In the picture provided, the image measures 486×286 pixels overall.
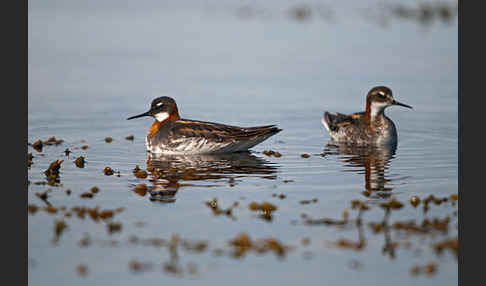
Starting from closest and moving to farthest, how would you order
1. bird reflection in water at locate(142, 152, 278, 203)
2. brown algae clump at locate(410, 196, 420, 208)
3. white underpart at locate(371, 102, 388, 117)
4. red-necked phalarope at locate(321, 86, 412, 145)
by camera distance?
brown algae clump at locate(410, 196, 420, 208), bird reflection in water at locate(142, 152, 278, 203), red-necked phalarope at locate(321, 86, 412, 145), white underpart at locate(371, 102, 388, 117)

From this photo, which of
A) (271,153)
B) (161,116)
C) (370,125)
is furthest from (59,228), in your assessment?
(370,125)

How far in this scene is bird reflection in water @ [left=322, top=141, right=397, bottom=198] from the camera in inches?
504

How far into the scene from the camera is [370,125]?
1808cm

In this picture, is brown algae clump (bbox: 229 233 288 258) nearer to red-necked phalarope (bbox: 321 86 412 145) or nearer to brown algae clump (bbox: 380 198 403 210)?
brown algae clump (bbox: 380 198 403 210)

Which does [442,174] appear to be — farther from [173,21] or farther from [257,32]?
[173,21]

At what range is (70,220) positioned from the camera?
10.6m

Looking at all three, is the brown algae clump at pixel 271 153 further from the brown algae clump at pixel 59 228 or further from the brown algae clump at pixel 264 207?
the brown algae clump at pixel 59 228

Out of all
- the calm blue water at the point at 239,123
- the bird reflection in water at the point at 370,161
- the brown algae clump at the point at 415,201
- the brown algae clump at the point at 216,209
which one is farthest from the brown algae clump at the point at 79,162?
the brown algae clump at the point at 415,201

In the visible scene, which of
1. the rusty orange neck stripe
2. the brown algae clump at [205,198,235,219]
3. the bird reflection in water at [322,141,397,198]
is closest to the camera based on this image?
the brown algae clump at [205,198,235,219]

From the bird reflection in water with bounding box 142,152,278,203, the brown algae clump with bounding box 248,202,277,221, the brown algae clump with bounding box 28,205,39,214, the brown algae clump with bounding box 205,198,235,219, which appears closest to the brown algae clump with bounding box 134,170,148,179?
the bird reflection in water with bounding box 142,152,278,203

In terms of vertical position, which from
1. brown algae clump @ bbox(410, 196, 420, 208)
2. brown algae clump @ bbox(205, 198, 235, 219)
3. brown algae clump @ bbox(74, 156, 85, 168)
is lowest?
brown algae clump @ bbox(205, 198, 235, 219)

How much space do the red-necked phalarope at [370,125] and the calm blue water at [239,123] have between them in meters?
0.51

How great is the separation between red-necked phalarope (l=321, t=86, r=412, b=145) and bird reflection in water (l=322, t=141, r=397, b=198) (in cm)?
26

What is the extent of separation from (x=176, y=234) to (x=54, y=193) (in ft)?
10.7
